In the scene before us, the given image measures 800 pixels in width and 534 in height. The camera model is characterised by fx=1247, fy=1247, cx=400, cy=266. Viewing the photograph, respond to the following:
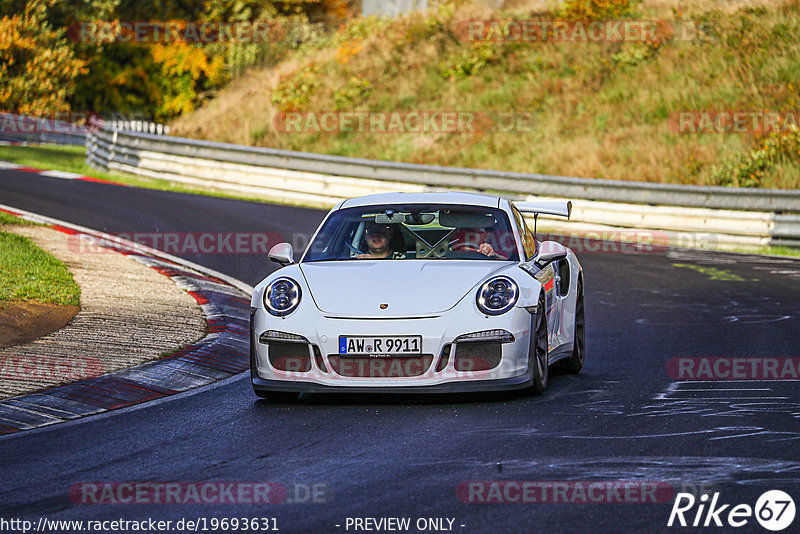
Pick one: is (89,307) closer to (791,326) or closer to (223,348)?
(223,348)

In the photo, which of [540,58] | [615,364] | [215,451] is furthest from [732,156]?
[215,451]

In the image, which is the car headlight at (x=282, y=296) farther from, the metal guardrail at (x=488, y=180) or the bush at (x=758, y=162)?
the bush at (x=758, y=162)

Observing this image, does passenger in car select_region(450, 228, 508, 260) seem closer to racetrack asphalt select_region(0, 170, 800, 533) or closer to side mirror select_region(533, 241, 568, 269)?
side mirror select_region(533, 241, 568, 269)

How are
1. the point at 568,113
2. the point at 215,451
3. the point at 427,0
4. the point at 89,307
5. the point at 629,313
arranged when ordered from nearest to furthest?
the point at 215,451 → the point at 89,307 → the point at 629,313 → the point at 568,113 → the point at 427,0

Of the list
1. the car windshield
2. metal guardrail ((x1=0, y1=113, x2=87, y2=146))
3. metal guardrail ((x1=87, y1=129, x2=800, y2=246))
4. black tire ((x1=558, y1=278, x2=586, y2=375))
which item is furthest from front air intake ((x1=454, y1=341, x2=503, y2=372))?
metal guardrail ((x1=0, y1=113, x2=87, y2=146))

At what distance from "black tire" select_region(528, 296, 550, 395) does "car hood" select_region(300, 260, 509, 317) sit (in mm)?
439

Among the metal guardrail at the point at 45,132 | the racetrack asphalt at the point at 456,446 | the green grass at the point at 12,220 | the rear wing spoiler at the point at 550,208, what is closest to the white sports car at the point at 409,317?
the racetrack asphalt at the point at 456,446

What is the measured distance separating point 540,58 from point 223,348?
2358 cm

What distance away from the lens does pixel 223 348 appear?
10305 mm

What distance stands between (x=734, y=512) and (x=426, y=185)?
1864cm

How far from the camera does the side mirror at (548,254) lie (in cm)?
871

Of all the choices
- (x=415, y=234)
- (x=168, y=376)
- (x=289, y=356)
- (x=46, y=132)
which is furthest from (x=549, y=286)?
(x=46, y=132)

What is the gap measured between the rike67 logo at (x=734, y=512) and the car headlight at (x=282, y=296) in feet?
11.2

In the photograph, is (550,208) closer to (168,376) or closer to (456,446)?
(168,376)
